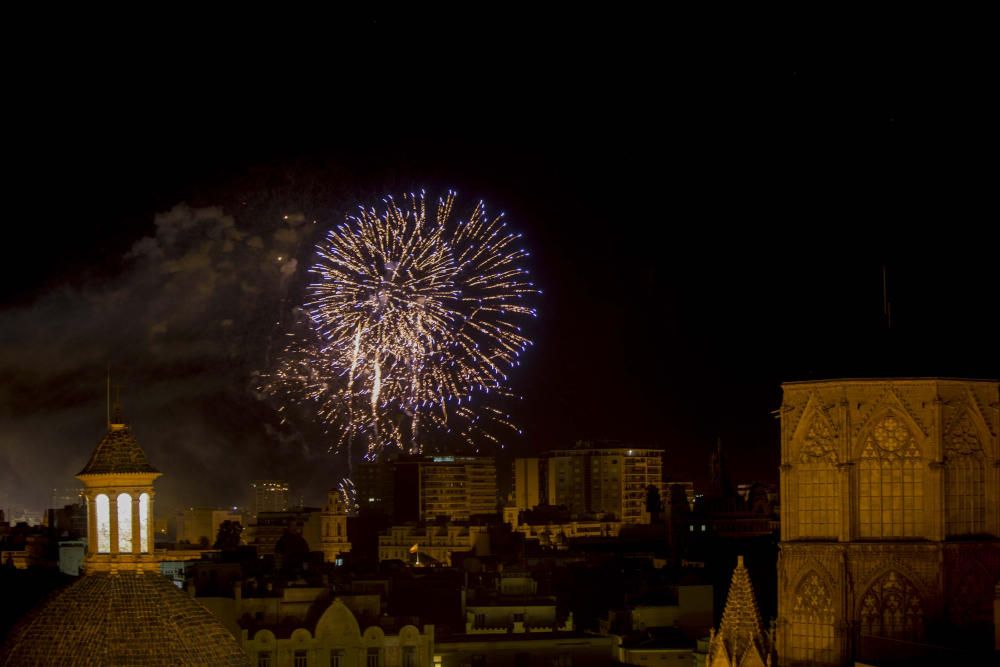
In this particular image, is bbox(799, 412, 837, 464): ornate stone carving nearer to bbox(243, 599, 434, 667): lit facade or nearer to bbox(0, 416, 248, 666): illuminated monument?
bbox(0, 416, 248, 666): illuminated monument

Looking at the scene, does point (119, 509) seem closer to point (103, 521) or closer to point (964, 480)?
point (103, 521)

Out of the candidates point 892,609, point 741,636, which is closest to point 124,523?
point 741,636

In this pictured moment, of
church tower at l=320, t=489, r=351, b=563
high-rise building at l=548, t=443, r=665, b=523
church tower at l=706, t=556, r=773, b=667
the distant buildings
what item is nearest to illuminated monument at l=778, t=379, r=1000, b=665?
church tower at l=706, t=556, r=773, b=667

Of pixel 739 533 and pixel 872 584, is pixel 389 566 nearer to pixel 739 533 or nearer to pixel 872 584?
pixel 739 533

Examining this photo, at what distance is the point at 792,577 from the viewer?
38562 mm

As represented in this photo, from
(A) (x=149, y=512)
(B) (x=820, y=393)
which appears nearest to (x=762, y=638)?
(B) (x=820, y=393)

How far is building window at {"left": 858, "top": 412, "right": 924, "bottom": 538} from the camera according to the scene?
1494 inches

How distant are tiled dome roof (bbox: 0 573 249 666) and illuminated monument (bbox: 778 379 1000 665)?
10791 millimetres

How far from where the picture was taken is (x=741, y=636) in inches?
1528

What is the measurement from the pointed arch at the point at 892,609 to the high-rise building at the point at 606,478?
15386 centimetres

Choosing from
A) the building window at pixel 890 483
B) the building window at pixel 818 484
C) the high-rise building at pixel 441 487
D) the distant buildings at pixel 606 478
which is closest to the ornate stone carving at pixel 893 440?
the building window at pixel 890 483

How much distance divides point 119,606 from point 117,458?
272 centimetres

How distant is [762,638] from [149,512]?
38.2ft

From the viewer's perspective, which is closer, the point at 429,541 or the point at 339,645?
the point at 339,645
